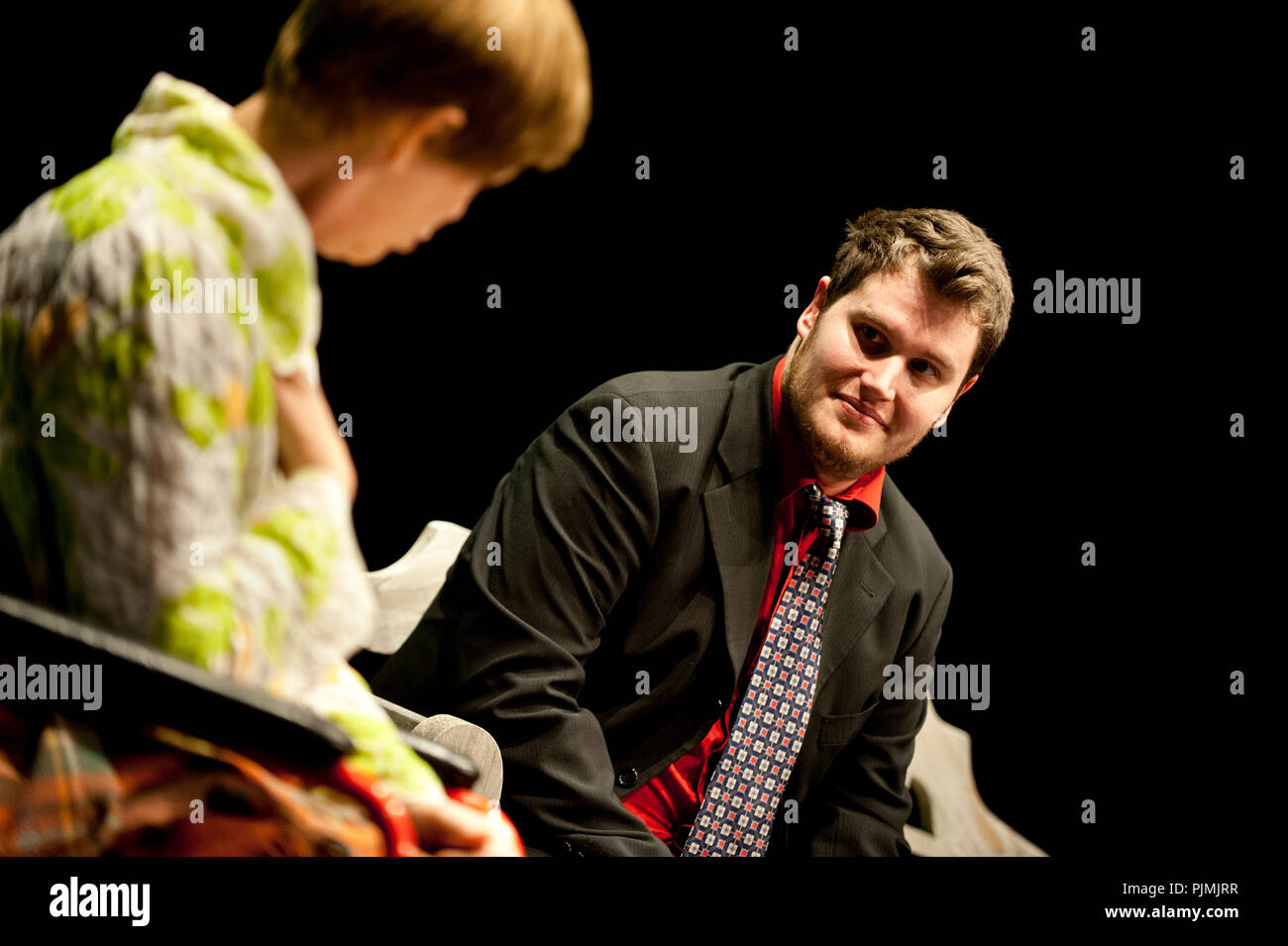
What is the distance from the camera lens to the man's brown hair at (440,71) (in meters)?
1.21

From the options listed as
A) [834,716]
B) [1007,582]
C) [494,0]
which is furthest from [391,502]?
[1007,582]

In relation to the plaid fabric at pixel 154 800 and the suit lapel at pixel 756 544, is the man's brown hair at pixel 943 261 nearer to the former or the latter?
the suit lapel at pixel 756 544

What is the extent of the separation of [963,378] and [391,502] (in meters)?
1.07

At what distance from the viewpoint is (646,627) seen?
1.97 metres

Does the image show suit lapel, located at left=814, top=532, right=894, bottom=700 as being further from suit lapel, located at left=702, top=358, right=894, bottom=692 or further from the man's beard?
the man's beard

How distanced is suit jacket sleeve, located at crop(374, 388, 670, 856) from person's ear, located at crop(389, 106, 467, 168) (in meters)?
0.74

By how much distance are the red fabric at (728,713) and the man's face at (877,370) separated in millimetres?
38

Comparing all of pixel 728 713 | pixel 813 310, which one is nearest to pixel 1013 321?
pixel 813 310

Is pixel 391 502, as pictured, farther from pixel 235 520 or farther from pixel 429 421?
pixel 235 520

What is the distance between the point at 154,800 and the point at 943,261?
1.50m

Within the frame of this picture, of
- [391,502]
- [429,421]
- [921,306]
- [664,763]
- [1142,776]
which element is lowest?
[1142,776]

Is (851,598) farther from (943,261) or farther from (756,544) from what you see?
(943,261)

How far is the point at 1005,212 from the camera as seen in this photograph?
244 cm

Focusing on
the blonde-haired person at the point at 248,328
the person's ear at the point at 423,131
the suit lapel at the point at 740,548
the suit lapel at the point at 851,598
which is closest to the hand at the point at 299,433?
the blonde-haired person at the point at 248,328
